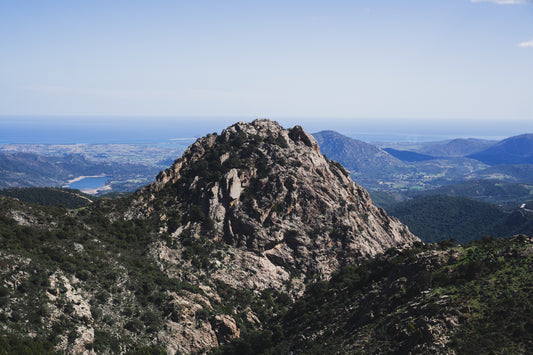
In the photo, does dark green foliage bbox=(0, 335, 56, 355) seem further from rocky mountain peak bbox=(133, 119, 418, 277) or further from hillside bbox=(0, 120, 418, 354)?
rocky mountain peak bbox=(133, 119, 418, 277)

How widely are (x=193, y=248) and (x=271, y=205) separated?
2031 centimetres

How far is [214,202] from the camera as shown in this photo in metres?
78.6

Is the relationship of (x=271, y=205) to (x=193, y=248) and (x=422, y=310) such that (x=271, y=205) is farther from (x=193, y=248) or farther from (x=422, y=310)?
(x=422, y=310)

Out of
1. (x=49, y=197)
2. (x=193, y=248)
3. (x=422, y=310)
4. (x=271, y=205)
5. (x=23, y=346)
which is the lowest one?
(x=49, y=197)

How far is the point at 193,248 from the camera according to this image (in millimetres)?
71625

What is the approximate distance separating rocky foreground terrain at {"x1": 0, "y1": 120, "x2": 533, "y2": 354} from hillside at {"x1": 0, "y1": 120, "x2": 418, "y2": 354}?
26cm

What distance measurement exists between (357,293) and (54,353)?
42.2 metres

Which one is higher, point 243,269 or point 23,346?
point 23,346

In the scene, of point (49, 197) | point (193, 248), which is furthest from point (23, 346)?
point (49, 197)

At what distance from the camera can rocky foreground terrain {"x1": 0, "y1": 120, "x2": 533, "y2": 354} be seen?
4000 centimetres

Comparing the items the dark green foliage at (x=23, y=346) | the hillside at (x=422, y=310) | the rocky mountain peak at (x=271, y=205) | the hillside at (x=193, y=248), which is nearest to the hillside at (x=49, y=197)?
the rocky mountain peak at (x=271, y=205)

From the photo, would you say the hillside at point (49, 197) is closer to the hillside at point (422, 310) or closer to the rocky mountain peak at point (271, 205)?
the rocky mountain peak at point (271, 205)

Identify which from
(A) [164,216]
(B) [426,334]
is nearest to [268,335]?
(B) [426,334]

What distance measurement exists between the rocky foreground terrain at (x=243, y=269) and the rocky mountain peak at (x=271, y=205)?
335 mm
